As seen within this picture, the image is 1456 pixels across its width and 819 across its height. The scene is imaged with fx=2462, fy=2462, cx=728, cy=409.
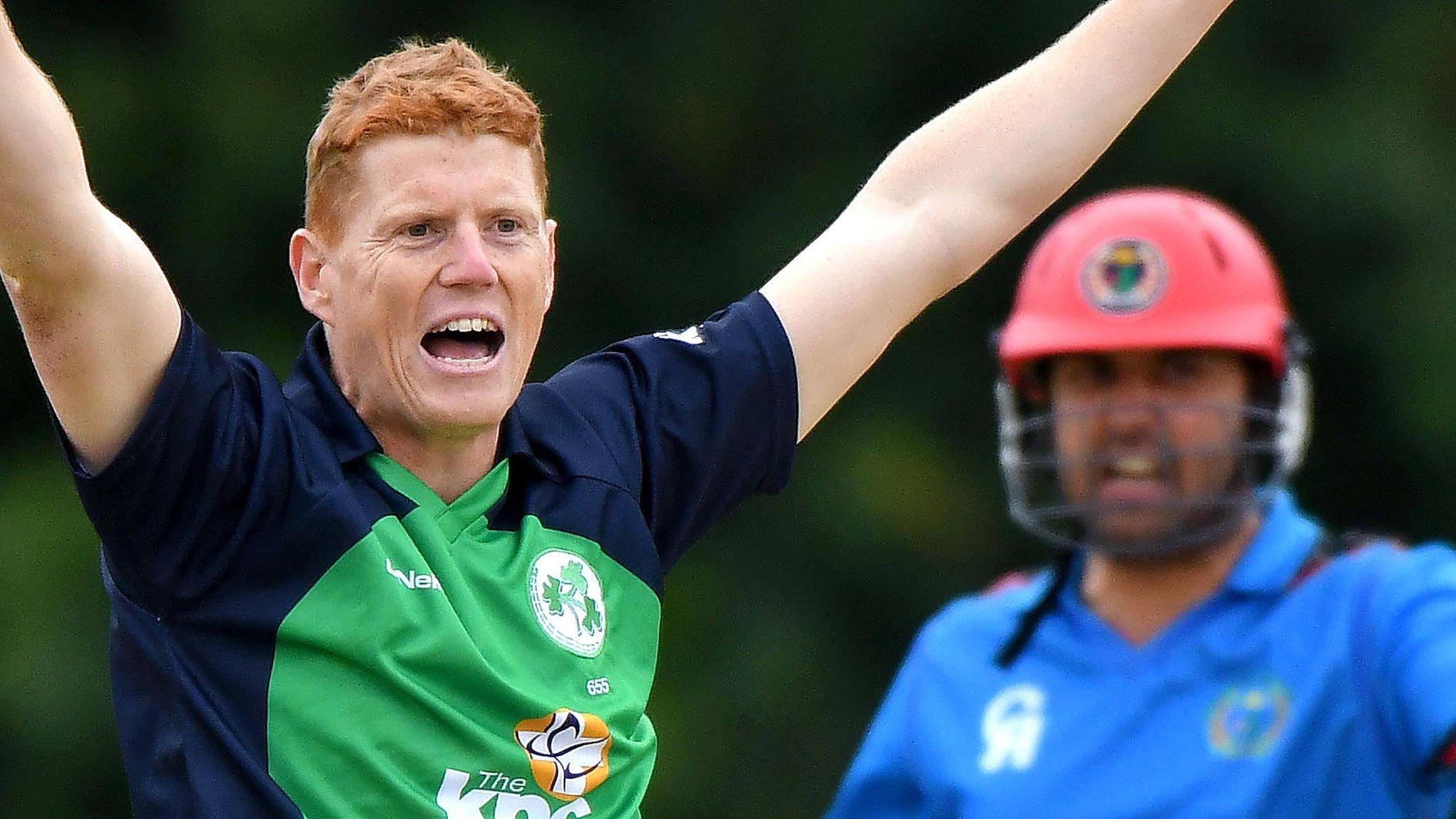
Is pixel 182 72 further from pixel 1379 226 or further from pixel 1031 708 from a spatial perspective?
pixel 1031 708

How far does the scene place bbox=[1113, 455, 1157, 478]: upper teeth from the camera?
481cm

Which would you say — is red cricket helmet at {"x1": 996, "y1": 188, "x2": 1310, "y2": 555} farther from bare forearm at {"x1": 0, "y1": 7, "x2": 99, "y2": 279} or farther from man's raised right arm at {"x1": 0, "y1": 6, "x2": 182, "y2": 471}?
bare forearm at {"x1": 0, "y1": 7, "x2": 99, "y2": 279}

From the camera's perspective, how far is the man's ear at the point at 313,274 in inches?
122

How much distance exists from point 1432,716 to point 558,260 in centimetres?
581

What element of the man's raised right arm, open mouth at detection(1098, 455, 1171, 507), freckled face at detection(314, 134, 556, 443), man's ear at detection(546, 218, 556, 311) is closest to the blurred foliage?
open mouth at detection(1098, 455, 1171, 507)

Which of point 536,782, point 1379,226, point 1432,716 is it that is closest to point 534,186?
point 536,782

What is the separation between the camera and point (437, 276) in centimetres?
301

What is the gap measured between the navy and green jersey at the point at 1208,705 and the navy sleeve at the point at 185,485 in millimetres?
2128

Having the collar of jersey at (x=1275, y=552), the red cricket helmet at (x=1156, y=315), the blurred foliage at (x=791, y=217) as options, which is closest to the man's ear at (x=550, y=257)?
the red cricket helmet at (x=1156, y=315)

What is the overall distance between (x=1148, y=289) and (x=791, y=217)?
4.97m

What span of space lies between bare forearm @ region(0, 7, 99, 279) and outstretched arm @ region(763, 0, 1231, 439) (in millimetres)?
1097

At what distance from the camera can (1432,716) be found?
405 centimetres

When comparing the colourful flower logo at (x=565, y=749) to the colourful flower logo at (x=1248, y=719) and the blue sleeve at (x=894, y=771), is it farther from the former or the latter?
the blue sleeve at (x=894, y=771)

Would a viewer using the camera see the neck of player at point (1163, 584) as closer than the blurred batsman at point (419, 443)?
No
